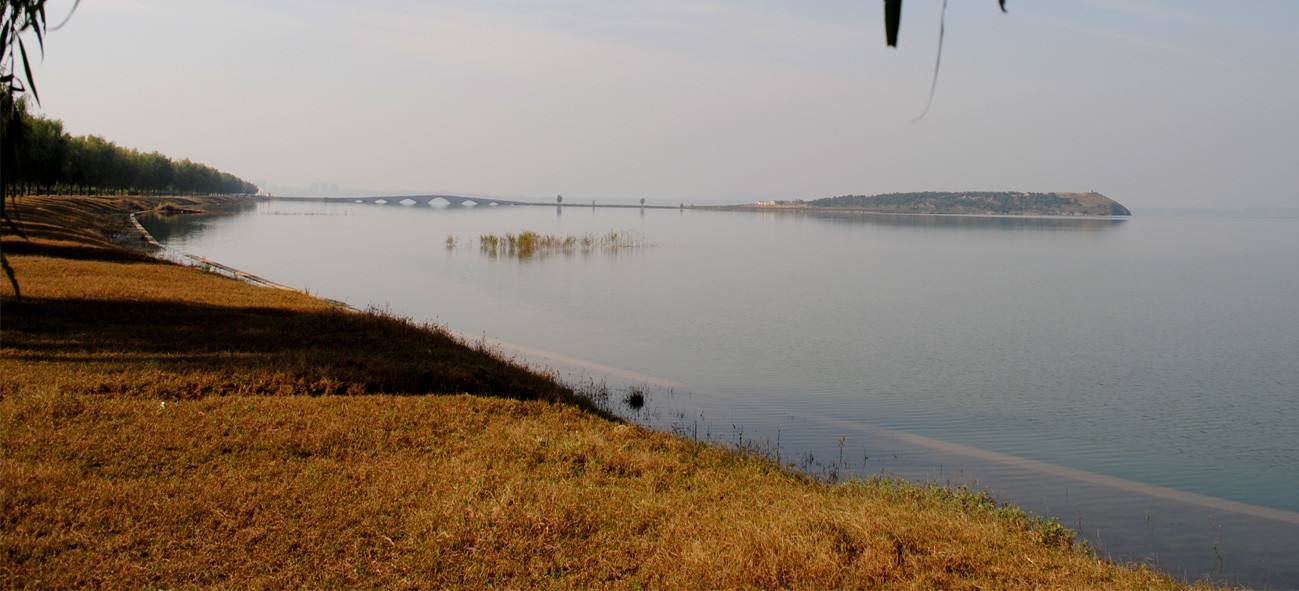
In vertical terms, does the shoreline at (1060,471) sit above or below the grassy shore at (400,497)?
below

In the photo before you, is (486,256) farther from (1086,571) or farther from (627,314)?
(1086,571)

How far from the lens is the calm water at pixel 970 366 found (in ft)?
52.5

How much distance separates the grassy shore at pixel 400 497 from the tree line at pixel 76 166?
3.00 m

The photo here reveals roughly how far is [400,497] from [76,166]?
93.0 metres

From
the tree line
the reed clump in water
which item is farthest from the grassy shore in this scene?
the reed clump in water

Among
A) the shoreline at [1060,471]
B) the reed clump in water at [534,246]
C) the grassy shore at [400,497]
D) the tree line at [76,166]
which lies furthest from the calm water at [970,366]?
the tree line at [76,166]

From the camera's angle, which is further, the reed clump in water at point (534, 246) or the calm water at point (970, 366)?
the reed clump in water at point (534, 246)

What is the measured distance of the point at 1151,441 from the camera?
64.6ft

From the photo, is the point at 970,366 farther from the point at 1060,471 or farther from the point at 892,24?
the point at 892,24

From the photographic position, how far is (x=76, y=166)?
8581cm

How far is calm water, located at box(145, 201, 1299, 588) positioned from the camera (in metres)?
16.0

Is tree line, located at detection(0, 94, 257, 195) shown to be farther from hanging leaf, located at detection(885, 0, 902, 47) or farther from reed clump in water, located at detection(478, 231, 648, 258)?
reed clump in water, located at detection(478, 231, 648, 258)

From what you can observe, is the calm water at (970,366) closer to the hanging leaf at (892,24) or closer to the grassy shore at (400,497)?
the grassy shore at (400,497)

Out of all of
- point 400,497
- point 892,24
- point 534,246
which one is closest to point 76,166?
point 534,246
